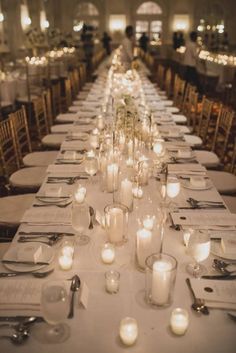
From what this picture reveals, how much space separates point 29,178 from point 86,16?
19761 mm

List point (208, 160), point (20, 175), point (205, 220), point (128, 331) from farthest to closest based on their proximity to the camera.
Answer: point (208, 160)
point (20, 175)
point (205, 220)
point (128, 331)

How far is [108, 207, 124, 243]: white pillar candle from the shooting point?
1696 mm

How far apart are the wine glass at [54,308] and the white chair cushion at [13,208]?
1.36m

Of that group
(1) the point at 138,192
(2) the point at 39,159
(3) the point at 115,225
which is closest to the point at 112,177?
(1) the point at 138,192

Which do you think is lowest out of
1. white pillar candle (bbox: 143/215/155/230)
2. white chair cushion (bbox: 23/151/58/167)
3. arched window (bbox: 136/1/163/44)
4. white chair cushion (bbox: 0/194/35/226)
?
white chair cushion (bbox: 0/194/35/226)

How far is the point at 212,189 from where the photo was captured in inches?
92.2

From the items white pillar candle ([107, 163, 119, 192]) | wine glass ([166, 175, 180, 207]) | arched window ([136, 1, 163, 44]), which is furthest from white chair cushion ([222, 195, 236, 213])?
arched window ([136, 1, 163, 44])

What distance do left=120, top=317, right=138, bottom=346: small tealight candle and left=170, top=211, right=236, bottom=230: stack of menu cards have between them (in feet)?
2.50

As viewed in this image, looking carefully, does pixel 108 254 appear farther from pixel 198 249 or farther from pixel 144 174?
pixel 144 174

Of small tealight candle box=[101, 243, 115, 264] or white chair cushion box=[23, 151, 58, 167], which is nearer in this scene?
small tealight candle box=[101, 243, 115, 264]

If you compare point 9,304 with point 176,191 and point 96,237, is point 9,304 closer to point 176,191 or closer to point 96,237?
point 96,237

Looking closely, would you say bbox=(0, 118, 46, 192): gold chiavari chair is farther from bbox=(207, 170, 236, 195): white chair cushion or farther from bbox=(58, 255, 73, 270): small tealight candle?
bbox=(58, 255, 73, 270): small tealight candle

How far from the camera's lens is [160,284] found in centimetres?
133

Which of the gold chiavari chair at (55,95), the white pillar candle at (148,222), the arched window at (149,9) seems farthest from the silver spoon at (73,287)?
the arched window at (149,9)
